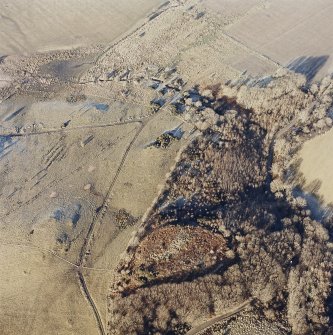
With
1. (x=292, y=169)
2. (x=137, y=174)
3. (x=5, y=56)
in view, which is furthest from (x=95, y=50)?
(x=292, y=169)

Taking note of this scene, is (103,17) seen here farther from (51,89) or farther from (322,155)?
(322,155)

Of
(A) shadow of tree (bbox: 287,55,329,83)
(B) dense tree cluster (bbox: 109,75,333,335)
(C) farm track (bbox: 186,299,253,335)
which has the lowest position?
(C) farm track (bbox: 186,299,253,335)

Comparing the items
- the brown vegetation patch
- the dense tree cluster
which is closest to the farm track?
the dense tree cluster

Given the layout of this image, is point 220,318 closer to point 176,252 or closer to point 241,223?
point 176,252

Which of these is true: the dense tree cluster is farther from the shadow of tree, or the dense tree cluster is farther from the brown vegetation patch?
the shadow of tree

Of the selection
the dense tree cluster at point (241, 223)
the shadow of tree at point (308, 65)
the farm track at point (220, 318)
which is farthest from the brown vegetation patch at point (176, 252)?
the shadow of tree at point (308, 65)

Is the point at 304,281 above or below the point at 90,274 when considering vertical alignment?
below

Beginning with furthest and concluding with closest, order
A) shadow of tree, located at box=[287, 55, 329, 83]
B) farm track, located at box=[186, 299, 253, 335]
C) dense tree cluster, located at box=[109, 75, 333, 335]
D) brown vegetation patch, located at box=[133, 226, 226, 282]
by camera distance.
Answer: shadow of tree, located at box=[287, 55, 329, 83] < brown vegetation patch, located at box=[133, 226, 226, 282] < dense tree cluster, located at box=[109, 75, 333, 335] < farm track, located at box=[186, 299, 253, 335]

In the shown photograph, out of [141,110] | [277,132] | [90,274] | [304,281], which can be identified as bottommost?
[304,281]

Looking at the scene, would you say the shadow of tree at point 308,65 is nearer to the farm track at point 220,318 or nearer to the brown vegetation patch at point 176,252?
the brown vegetation patch at point 176,252

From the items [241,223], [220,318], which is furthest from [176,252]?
[241,223]
